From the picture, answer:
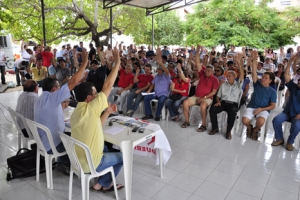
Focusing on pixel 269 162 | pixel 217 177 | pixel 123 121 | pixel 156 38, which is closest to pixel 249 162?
pixel 269 162

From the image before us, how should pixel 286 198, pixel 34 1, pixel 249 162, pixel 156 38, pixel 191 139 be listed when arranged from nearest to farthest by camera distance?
pixel 286 198
pixel 249 162
pixel 191 139
pixel 34 1
pixel 156 38

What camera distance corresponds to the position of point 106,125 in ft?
8.39

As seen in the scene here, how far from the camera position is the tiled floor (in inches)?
95.4

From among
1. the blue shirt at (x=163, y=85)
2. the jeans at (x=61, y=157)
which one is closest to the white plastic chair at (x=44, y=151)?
the jeans at (x=61, y=157)

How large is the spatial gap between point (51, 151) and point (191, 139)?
2184mm

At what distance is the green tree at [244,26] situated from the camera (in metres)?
12.0

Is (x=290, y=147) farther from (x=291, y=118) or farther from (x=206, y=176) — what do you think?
(x=206, y=176)

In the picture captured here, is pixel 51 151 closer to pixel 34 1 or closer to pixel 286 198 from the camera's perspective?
pixel 286 198

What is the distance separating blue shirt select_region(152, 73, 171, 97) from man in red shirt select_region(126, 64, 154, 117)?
362 mm

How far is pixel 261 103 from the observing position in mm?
3842

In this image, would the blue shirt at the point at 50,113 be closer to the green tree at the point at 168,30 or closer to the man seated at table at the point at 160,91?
the man seated at table at the point at 160,91

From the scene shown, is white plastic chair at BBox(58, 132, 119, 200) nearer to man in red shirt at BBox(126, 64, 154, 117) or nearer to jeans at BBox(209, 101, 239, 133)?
jeans at BBox(209, 101, 239, 133)

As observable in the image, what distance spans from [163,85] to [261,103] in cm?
183

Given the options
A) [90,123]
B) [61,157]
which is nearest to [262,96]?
[90,123]
